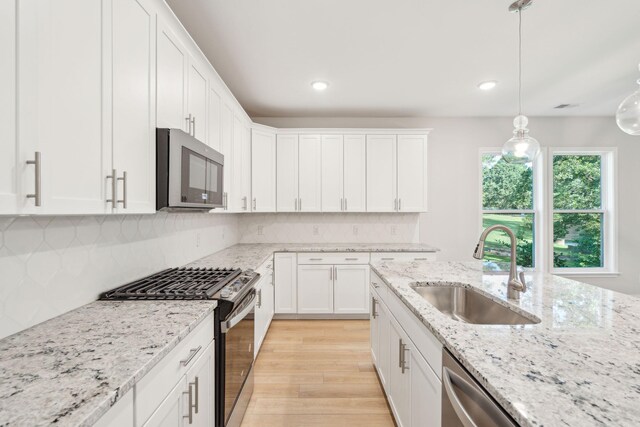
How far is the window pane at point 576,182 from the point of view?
14.5ft

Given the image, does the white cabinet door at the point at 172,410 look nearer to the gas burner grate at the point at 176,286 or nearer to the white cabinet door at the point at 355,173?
the gas burner grate at the point at 176,286

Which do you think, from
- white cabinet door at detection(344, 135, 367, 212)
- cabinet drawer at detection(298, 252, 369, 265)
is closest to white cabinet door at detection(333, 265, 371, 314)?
cabinet drawer at detection(298, 252, 369, 265)

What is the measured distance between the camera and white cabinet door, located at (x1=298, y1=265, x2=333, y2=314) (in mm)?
3723

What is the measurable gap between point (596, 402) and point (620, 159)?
5.40 m

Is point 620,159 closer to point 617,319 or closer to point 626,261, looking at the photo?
point 626,261

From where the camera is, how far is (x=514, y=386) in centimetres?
73

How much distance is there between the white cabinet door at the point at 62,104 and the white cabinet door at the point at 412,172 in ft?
11.3

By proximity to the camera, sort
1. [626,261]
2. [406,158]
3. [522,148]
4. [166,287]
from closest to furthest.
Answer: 1. [166,287]
2. [522,148]
3. [406,158]
4. [626,261]

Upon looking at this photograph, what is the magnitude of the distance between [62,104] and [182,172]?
74 cm

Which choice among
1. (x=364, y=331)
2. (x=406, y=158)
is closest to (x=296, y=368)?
(x=364, y=331)

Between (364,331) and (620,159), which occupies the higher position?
(620,159)

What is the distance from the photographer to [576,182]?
4.44 m

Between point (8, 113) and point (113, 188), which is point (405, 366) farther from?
point (8, 113)

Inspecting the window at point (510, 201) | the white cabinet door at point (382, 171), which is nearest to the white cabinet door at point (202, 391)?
the white cabinet door at point (382, 171)
